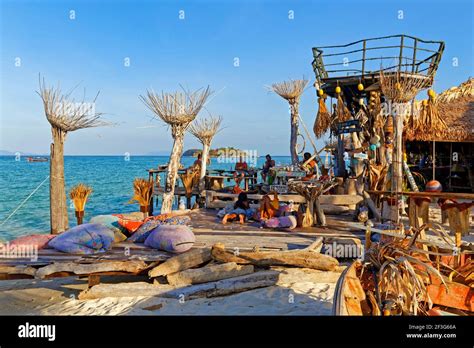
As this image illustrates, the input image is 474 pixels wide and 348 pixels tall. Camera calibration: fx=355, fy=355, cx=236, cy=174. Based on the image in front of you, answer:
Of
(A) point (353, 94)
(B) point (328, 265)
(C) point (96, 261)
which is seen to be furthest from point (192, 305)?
(A) point (353, 94)

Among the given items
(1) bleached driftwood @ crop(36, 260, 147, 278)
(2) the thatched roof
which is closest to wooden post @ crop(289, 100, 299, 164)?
(2) the thatched roof

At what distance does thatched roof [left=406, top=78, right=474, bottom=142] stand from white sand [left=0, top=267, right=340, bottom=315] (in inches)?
397

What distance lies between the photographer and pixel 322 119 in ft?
43.7

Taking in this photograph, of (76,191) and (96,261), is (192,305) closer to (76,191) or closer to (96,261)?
(96,261)

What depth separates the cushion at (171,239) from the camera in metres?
6.40

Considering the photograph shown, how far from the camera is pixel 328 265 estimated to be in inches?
242

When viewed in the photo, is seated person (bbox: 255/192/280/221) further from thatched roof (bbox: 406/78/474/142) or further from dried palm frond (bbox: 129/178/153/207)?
thatched roof (bbox: 406/78/474/142)

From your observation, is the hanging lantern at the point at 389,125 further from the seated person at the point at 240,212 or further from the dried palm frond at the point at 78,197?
the dried palm frond at the point at 78,197

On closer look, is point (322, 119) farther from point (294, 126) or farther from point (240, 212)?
point (240, 212)

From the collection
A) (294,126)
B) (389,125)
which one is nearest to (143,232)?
(389,125)

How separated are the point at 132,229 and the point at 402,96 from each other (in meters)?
7.58

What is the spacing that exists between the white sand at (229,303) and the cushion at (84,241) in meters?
0.88

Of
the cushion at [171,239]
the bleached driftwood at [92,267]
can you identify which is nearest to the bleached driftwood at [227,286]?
the bleached driftwood at [92,267]

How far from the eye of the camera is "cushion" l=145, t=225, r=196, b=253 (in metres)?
6.40
